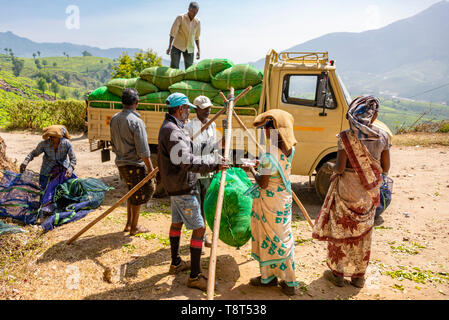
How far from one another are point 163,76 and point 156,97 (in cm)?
47

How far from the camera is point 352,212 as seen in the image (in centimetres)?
313

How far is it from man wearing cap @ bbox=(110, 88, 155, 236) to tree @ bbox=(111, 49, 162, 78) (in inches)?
471

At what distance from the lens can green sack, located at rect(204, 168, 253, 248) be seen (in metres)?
3.34

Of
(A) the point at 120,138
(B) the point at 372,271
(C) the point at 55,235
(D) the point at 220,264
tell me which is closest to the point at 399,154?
(B) the point at 372,271

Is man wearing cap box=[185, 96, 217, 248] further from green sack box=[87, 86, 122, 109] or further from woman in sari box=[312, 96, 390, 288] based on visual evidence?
green sack box=[87, 86, 122, 109]

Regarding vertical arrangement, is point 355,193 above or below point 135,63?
below

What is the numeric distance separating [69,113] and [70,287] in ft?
44.1

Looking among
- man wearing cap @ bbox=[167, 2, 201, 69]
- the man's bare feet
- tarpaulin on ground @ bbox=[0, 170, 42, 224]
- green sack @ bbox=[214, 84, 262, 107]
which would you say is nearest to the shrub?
man wearing cap @ bbox=[167, 2, 201, 69]

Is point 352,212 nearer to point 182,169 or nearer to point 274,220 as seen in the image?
point 274,220

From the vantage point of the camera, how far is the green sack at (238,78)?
5.52m

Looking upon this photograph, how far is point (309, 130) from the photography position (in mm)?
5441

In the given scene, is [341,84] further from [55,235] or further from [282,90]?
[55,235]

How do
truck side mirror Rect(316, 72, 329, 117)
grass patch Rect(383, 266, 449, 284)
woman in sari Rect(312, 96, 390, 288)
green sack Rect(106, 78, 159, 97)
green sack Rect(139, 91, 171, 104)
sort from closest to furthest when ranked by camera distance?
woman in sari Rect(312, 96, 390, 288) < grass patch Rect(383, 266, 449, 284) < truck side mirror Rect(316, 72, 329, 117) < green sack Rect(139, 91, 171, 104) < green sack Rect(106, 78, 159, 97)

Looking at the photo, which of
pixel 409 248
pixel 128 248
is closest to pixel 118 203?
pixel 128 248
